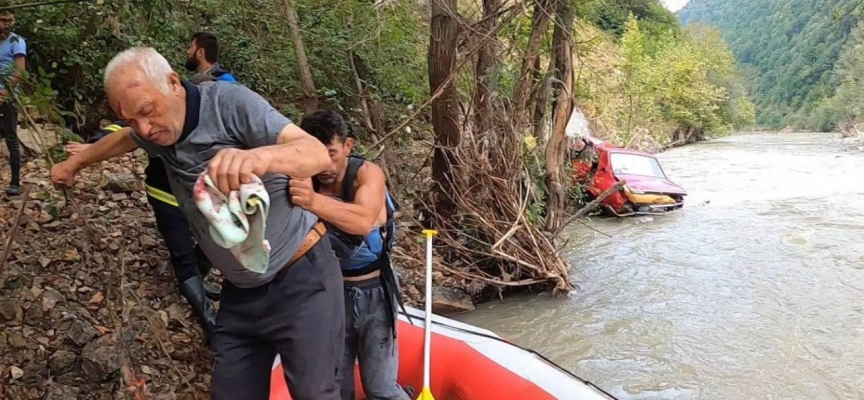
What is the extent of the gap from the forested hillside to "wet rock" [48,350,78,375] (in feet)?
160

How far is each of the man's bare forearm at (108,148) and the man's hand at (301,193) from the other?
73 cm

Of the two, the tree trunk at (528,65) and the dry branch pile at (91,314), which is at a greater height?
the tree trunk at (528,65)

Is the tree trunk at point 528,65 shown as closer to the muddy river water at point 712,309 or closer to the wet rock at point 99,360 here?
the muddy river water at point 712,309

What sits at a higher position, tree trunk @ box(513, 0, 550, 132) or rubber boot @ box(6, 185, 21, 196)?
tree trunk @ box(513, 0, 550, 132)

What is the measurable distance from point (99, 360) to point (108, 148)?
1.72 metres

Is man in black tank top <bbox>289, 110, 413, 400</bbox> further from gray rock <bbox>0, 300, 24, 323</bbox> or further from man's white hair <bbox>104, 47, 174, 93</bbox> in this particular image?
gray rock <bbox>0, 300, 24, 323</bbox>

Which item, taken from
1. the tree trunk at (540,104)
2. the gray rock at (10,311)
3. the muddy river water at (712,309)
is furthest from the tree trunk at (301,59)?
the gray rock at (10,311)

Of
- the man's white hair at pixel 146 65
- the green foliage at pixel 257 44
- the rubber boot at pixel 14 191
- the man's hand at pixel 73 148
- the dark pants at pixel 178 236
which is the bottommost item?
the dark pants at pixel 178 236

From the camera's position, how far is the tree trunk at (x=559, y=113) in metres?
7.72

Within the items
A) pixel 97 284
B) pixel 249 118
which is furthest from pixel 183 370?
pixel 249 118

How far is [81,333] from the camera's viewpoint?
12.4ft

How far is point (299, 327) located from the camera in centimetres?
200

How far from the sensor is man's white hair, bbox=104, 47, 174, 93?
5.68ft

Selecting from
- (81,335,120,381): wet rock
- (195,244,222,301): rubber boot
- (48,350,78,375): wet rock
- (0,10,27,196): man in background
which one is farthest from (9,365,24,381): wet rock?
(0,10,27,196): man in background
